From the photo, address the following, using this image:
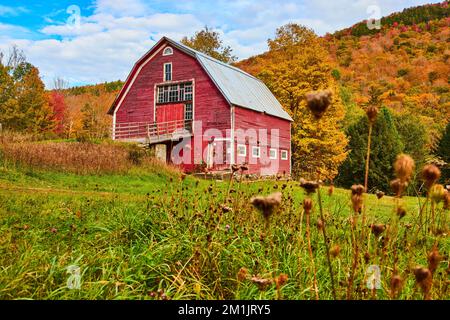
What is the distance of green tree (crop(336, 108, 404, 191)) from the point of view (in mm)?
25547

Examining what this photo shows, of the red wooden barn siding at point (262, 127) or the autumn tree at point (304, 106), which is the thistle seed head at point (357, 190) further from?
the autumn tree at point (304, 106)

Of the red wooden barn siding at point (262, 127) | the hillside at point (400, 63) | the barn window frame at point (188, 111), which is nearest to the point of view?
the red wooden barn siding at point (262, 127)

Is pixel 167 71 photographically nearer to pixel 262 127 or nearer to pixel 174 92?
pixel 174 92

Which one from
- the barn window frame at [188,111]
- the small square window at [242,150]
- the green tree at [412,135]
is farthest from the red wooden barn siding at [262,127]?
the green tree at [412,135]

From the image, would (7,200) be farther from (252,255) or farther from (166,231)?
(252,255)

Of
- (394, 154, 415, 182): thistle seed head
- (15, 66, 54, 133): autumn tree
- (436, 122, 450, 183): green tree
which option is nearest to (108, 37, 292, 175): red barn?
(436, 122, 450, 183): green tree

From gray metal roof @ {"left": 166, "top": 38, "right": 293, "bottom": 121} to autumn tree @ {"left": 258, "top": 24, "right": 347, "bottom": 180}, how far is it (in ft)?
6.38

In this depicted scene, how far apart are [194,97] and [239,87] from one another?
3.16m

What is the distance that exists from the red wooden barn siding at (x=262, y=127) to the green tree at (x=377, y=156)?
4213 mm

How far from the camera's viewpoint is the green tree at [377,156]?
1006 inches

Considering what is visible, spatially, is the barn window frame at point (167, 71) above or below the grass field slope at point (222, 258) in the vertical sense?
above

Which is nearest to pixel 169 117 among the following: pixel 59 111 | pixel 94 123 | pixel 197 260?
pixel 94 123

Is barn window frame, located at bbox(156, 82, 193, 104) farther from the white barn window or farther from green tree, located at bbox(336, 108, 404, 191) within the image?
green tree, located at bbox(336, 108, 404, 191)

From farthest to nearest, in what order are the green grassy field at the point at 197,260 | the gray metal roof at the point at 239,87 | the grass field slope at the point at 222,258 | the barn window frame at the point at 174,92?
the barn window frame at the point at 174,92, the gray metal roof at the point at 239,87, the green grassy field at the point at 197,260, the grass field slope at the point at 222,258
